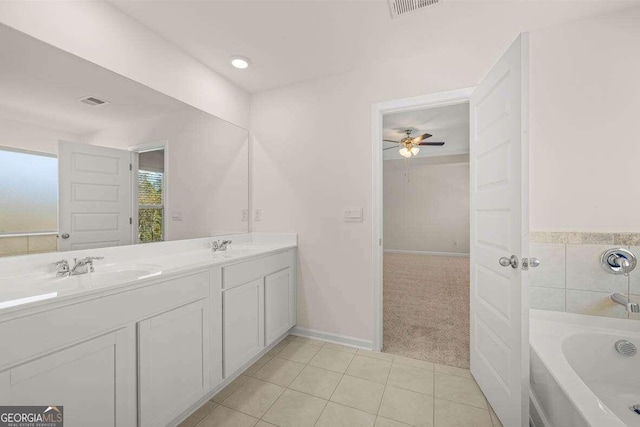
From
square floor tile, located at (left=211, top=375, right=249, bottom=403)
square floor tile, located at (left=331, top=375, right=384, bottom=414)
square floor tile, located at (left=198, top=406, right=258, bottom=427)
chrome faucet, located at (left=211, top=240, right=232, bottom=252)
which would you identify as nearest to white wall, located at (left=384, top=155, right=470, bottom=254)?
square floor tile, located at (left=331, top=375, right=384, bottom=414)

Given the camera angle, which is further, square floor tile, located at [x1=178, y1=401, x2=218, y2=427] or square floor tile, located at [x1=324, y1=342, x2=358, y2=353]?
square floor tile, located at [x1=324, y1=342, x2=358, y2=353]

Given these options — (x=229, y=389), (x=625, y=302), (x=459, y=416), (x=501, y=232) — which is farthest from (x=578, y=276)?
(x=229, y=389)

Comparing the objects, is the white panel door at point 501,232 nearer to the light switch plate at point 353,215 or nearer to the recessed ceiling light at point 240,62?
the light switch plate at point 353,215

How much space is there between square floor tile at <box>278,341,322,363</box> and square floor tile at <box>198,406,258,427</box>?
2.05 ft

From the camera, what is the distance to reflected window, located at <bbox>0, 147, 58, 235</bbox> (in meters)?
1.23

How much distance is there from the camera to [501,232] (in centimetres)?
→ 144

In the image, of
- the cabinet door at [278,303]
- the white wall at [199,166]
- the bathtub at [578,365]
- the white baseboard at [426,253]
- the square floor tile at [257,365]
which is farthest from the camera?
the white baseboard at [426,253]

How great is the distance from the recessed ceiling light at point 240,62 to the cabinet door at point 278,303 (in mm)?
1782

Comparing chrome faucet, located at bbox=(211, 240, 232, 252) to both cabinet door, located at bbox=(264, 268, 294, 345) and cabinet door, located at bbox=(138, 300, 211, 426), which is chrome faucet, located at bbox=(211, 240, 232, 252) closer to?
cabinet door, located at bbox=(264, 268, 294, 345)

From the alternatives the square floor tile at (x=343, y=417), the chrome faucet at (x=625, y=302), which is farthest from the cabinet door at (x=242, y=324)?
the chrome faucet at (x=625, y=302)

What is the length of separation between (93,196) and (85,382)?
1.00m

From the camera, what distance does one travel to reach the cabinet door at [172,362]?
1235mm

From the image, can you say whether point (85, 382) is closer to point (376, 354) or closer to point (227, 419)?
point (227, 419)

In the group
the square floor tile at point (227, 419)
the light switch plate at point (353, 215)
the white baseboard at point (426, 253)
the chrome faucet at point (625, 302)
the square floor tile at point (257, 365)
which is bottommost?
the square floor tile at point (257, 365)
